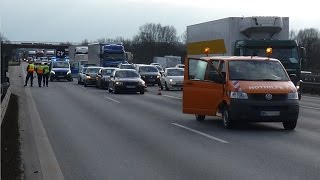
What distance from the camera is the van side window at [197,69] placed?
54.8 ft

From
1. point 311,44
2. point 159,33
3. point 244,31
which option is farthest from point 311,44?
point 244,31

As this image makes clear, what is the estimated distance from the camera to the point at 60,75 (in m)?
55.0

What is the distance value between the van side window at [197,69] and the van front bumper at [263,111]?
200 centimetres

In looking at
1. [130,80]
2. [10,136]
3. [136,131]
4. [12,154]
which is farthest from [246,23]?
[12,154]

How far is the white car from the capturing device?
127 ft

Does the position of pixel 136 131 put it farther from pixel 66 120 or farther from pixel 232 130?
pixel 66 120

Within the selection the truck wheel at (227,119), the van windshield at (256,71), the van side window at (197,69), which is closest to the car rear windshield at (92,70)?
the van side window at (197,69)

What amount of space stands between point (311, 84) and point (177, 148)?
26.0 m

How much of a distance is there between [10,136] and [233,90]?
5333mm

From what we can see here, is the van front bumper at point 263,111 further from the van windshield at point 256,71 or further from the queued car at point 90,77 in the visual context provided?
the queued car at point 90,77

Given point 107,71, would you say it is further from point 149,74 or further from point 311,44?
point 311,44

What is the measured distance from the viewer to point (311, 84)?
36.3 metres

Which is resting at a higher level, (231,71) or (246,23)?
(246,23)

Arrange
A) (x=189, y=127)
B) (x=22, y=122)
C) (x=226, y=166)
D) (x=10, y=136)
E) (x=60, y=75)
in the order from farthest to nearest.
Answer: (x=60, y=75) < (x=22, y=122) < (x=189, y=127) < (x=10, y=136) < (x=226, y=166)
